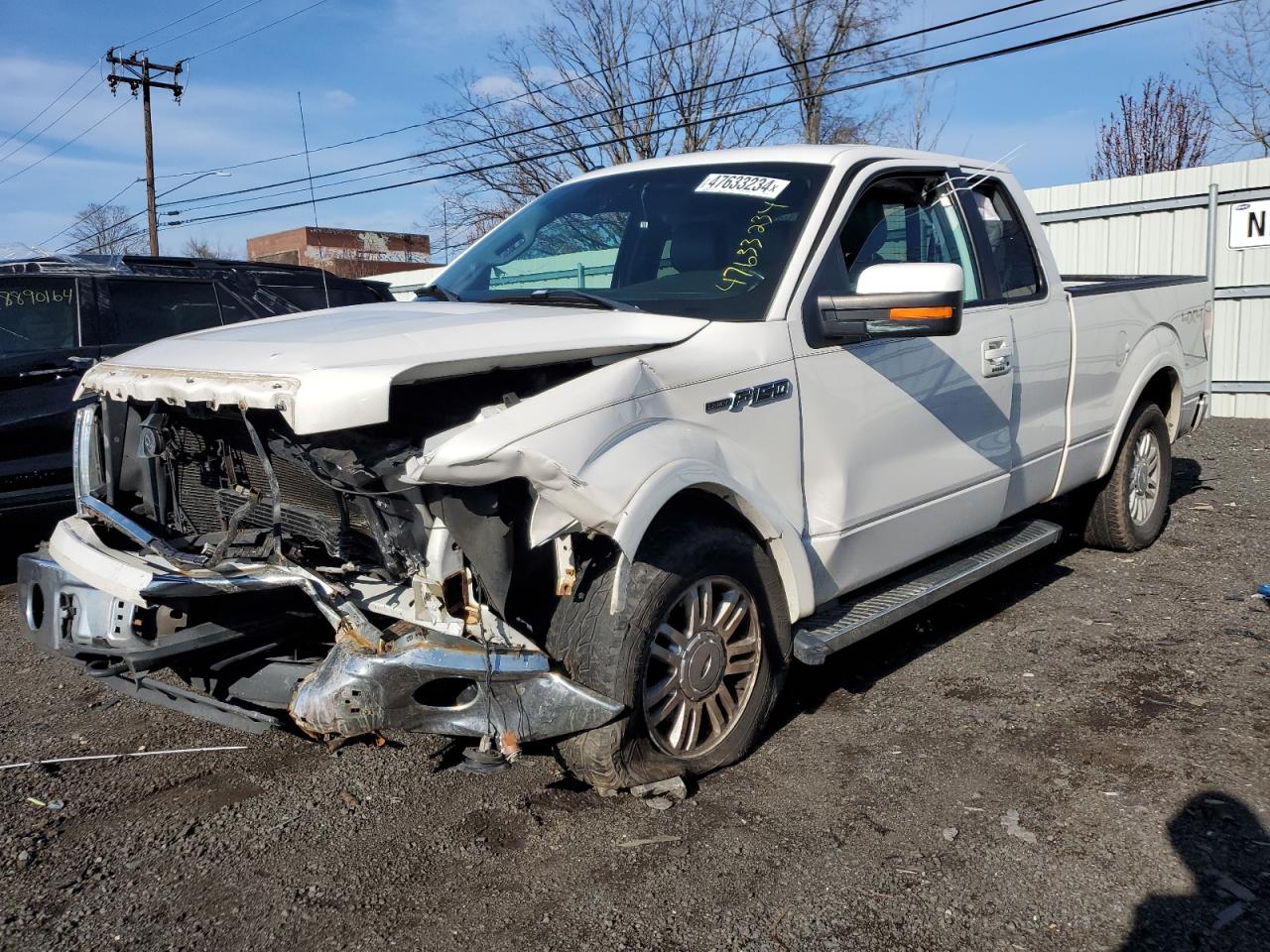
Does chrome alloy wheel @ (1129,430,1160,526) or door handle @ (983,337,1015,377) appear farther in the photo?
chrome alloy wheel @ (1129,430,1160,526)

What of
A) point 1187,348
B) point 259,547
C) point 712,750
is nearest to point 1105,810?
point 712,750

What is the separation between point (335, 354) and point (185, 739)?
2031 millimetres

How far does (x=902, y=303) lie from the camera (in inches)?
130

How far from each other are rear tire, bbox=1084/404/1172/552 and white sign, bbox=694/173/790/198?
307 centimetres

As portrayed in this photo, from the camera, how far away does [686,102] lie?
1214 inches

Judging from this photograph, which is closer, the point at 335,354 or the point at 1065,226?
the point at 335,354

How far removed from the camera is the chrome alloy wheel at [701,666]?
10.5ft

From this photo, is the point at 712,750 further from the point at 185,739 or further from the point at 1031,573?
the point at 1031,573

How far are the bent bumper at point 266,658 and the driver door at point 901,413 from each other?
1248 mm

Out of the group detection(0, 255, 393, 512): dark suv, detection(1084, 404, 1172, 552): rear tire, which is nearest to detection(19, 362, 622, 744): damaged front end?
detection(0, 255, 393, 512): dark suv

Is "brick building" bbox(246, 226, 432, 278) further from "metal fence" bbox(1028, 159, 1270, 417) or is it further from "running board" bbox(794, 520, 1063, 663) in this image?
"metal fence" bbox(1028, 159, 1270, 417)

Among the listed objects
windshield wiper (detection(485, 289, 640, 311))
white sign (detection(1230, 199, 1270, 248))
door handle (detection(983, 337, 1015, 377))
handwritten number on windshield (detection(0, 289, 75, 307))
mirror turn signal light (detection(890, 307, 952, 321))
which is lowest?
door handle (detection(983, 337, 1015, 377))

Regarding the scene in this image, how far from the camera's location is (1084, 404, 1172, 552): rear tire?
5977 mm

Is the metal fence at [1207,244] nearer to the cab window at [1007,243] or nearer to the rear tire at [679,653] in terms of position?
the cab window at [1007,243]
